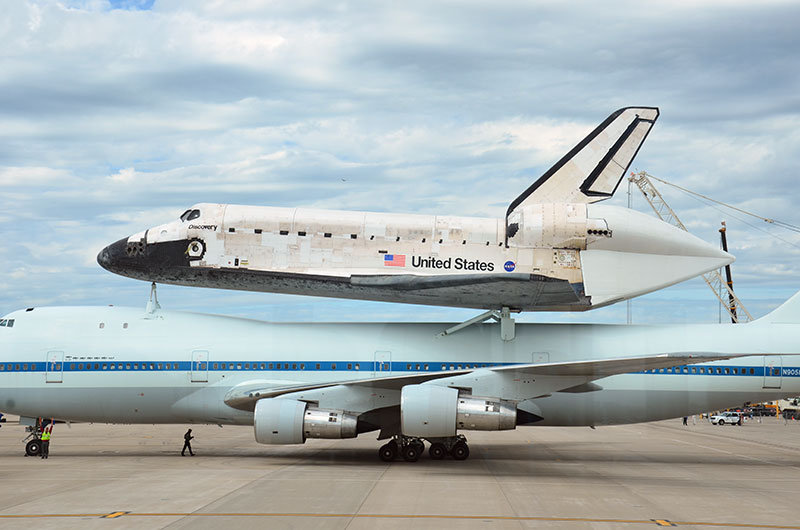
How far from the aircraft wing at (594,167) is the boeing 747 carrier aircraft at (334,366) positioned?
509 centimetres

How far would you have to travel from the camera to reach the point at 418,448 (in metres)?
24.3

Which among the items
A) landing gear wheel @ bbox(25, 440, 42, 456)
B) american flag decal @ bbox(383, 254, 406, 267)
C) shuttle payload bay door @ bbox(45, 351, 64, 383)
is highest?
american flag decal @ bbox(383, 254, 406, 267)

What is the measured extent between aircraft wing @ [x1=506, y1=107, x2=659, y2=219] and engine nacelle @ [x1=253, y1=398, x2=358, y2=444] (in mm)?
7603

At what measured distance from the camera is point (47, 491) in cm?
1767

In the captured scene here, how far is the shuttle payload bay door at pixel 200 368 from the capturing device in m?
24.9

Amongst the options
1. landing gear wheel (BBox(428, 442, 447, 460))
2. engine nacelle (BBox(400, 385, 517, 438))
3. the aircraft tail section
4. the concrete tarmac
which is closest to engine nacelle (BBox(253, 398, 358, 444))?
the concrete tarmac

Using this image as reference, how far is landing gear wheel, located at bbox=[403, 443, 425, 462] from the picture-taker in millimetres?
24203

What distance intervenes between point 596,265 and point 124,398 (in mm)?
14982

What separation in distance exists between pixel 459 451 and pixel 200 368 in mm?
8554

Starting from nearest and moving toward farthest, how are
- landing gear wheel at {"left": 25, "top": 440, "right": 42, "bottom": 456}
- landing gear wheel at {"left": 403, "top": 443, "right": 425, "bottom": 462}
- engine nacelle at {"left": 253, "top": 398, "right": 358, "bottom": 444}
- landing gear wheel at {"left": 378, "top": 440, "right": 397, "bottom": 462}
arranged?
engine nacelle at {"left": 253, "top": 398, "right": 358, "bottom": 444}, landing gear wheel at {"left": 403, "top": 443, "right": 425, "bottom": 462}, landing gear wheel at {"left": 378, "top": 440, "right": 397, "bottom": 462}, landing gear wheel at {"left": 25, "top": 440, "right": 42, "bottom": 456}

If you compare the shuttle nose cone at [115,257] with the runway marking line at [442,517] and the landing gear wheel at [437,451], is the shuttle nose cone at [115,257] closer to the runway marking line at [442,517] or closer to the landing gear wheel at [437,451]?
the runway marking line at [442,517]

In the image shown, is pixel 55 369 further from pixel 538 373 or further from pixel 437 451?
pixel 538 373

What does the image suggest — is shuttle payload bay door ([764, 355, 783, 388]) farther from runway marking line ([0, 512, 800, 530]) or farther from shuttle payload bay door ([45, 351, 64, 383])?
shuttle payload bay door ([45, 351, 64, 383])

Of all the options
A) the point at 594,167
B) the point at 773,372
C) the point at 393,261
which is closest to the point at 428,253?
the point at 393,261
